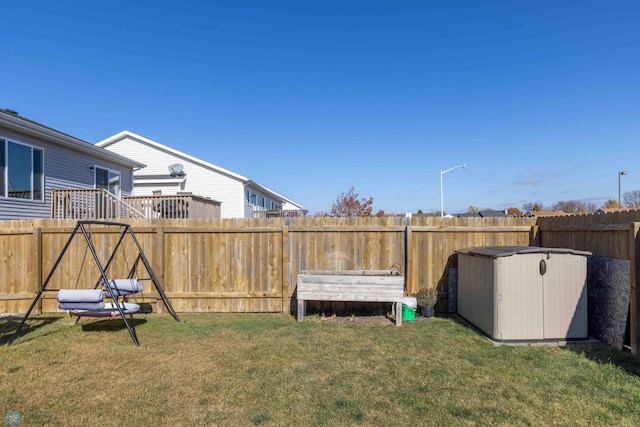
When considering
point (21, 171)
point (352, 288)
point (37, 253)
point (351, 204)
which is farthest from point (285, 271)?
point (351, 204)

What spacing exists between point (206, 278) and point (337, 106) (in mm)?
10581

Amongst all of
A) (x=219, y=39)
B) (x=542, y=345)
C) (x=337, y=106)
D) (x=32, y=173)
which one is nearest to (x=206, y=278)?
(x=542, y=345)

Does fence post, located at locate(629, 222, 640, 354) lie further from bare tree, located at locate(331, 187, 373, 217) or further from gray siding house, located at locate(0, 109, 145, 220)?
bare tree, located at locate(331, 187, 373, 217)

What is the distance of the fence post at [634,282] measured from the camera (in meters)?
4.16

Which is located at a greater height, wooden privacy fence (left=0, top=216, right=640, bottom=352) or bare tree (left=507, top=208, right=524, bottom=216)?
bare tree (left=507, top=208, right=524, bottom=216)

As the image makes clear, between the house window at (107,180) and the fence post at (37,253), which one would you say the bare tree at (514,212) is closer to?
the house window at (107,180)

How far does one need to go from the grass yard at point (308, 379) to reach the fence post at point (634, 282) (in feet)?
0.95

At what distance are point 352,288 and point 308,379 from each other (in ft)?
7.94

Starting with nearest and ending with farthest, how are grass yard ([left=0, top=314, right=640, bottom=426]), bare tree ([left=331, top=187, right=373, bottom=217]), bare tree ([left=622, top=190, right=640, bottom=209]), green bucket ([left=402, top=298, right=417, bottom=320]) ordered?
grass yard ([left=0, top=314, right=640, bottom=426]) < green bucket ([left=402, top=298, right=417, bottom=320]) < bare tree ([left=331, top=187, right=373, bottom=217]) < bare tree ([left=622, top=190, right=640, bottom=209])

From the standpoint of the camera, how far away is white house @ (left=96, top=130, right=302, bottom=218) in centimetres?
1886

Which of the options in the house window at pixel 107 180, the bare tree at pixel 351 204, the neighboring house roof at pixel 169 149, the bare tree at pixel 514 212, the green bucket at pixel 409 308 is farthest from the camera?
the bare tree at pixel 514 212

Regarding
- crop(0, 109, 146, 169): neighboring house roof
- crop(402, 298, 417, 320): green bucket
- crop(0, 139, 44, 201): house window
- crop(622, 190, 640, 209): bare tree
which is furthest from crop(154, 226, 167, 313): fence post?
crop(622, 190, 640, 209): bare tree

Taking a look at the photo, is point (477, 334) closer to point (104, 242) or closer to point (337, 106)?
point (104, 242)

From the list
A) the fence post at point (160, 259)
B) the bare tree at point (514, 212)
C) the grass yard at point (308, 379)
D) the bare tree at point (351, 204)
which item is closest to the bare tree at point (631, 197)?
the bare tree at point (514, 212)
